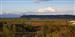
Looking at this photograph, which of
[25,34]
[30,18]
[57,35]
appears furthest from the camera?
[30,18]

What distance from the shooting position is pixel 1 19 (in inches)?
273

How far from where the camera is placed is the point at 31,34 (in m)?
5.00

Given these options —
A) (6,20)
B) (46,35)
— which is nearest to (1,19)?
(6,20)

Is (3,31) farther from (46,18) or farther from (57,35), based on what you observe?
(46,18)

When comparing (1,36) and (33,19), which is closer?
(1,36)

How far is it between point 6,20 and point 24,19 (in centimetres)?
53

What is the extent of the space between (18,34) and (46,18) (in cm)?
242

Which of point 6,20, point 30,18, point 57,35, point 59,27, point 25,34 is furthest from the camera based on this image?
point 30,18

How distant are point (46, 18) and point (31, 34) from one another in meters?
2.30

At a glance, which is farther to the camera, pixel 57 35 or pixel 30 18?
pixel 30 18

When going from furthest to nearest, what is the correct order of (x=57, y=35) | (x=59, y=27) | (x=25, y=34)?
(x=59, y=27) → (x=25, y=34) → (x=57, y=35)

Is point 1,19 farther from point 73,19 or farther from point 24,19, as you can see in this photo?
point 73,19

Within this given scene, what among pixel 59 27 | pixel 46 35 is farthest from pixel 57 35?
pixel 59 27

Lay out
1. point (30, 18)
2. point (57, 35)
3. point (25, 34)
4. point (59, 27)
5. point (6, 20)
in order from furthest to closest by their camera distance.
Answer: point (30, 18) < point (6, 20) < point (59, 27) < point (25, 34) < point (57, 35)
